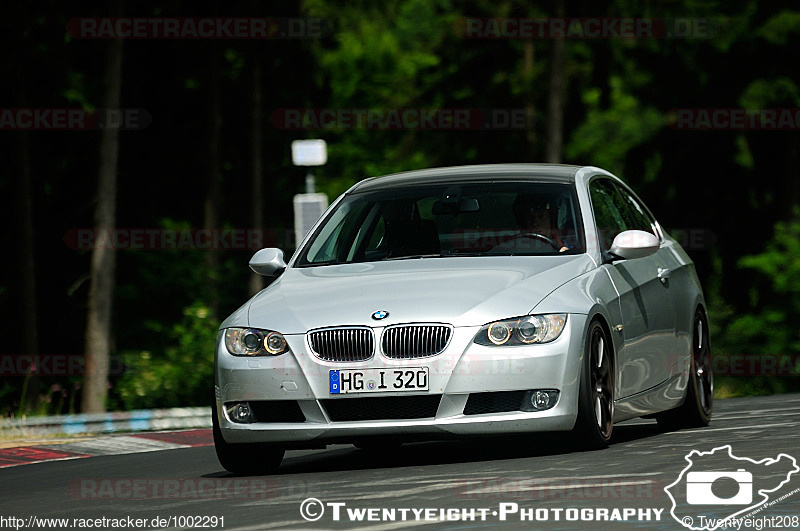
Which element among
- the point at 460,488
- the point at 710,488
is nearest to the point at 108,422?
the point at 460,488

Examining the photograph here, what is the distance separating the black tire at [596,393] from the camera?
9.05 metres

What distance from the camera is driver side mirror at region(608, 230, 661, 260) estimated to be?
991cm

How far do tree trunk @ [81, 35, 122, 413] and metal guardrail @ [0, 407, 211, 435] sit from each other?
391 inches

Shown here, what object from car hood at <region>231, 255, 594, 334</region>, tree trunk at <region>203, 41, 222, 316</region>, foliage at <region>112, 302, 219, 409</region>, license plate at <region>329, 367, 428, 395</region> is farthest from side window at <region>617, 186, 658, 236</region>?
tree trunk at <region>203, 41, 222, 316</region>

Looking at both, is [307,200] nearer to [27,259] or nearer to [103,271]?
[103,271]

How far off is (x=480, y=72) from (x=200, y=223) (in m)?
7.98

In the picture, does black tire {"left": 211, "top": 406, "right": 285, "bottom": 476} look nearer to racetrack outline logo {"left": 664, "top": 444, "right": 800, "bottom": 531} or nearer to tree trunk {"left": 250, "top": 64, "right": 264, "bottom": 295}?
racetrack outline logo {"left": 664, "top": 444, "right": 800, "bottom": 531}

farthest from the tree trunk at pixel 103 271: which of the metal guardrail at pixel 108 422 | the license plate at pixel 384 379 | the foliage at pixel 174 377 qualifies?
the license plate at pixel 384 379

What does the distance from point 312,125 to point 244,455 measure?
33.7 m

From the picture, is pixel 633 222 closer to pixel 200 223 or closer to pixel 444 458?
pixel 444 458

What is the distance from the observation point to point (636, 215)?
11648mm

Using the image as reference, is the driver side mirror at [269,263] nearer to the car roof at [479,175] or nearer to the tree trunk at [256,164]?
the car roof at [479,175]

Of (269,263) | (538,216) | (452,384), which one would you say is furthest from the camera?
(269,263)

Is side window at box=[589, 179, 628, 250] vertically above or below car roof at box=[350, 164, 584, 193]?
below
